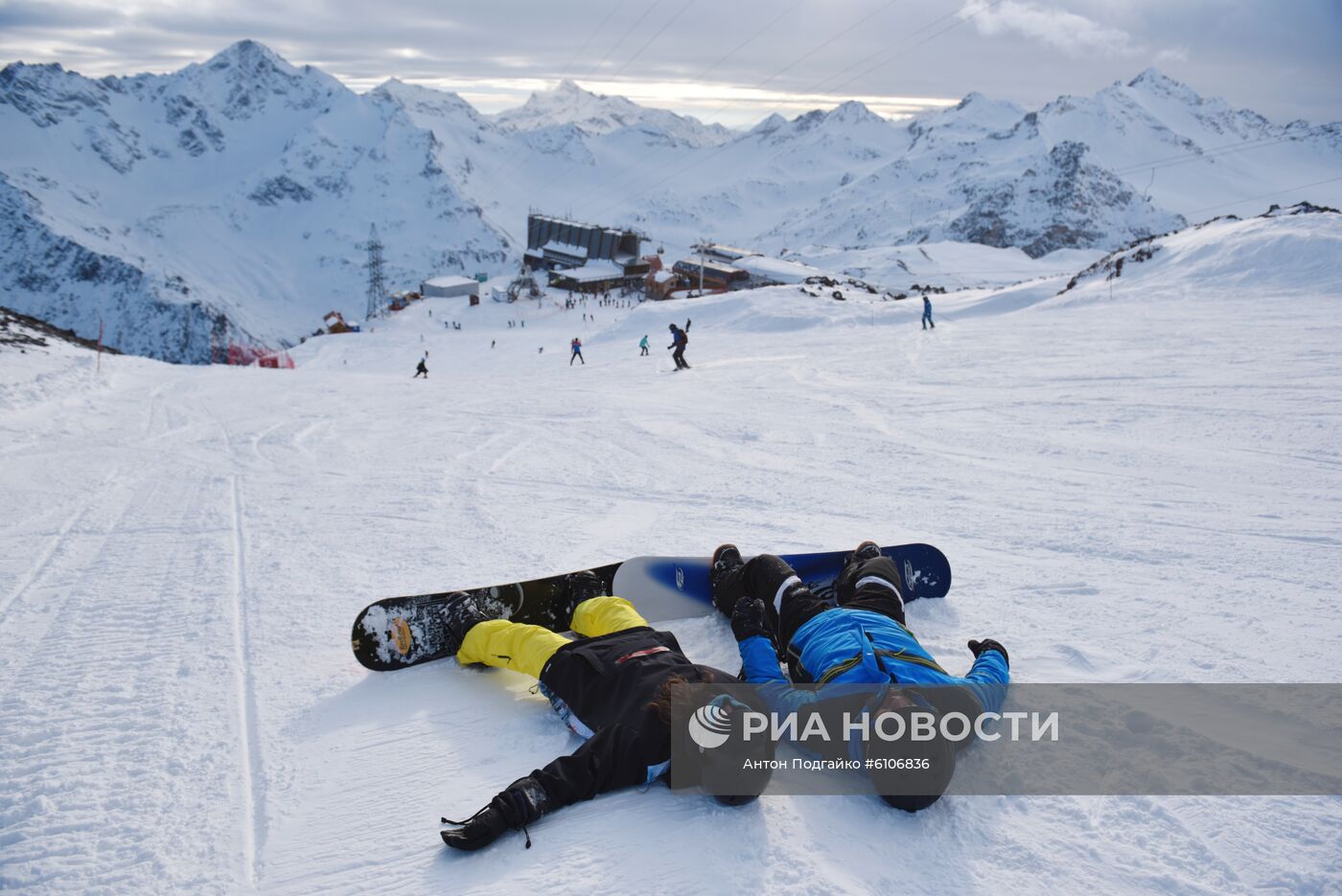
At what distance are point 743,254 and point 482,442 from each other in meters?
80.3

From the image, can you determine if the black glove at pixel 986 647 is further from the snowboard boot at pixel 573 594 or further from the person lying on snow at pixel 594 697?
the snowboard boot at pixel 573 594

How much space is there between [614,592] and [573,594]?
35cm

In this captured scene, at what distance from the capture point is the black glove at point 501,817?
2.80 meters

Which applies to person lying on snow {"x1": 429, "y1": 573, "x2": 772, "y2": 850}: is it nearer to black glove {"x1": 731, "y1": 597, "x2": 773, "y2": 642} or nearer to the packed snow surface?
the packed snow surface

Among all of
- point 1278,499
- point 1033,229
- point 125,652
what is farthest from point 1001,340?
point 1033,229

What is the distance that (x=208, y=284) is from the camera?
16000 cm

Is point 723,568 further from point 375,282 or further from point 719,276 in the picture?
point 375,282

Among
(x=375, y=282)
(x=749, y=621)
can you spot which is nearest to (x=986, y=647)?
(x=749, y=621)

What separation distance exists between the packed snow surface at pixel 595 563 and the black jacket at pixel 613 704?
0.12 meters

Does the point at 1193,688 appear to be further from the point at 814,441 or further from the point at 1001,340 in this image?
the point at 1001,340

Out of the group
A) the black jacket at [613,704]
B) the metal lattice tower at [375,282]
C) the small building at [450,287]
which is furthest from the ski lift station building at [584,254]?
the black jacket at [613,704]

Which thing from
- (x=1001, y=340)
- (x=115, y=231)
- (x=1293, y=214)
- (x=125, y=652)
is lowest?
(x=125, y=652)

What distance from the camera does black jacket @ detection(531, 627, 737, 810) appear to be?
119 inches

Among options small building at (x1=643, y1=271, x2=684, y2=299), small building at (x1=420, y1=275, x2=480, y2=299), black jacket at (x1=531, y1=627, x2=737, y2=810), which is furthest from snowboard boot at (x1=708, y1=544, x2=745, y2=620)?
small building at (x1=420, y1=275, x2=480, y2=299)
